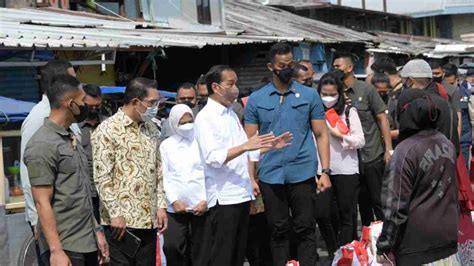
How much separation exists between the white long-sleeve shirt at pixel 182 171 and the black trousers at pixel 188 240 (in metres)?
0.13

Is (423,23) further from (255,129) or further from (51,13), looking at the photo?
(255,129)

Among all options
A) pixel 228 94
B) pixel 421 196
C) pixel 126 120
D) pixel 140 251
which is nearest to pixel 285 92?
pixel 228 94

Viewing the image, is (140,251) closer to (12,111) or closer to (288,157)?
(288,157)

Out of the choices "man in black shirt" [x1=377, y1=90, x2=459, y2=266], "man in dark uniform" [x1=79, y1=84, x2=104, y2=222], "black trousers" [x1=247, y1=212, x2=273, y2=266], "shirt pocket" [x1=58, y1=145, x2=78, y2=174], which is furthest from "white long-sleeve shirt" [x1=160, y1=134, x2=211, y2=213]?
"man in black shirt" [x1=377, y1=90, x2=459, y2=266]

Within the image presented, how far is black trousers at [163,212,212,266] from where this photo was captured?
7277mm

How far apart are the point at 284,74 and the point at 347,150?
1502 millimetres

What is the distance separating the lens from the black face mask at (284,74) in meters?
7.81

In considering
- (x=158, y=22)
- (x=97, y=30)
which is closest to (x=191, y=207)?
(x=97, y=30)

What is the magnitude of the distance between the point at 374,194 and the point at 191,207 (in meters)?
2.82

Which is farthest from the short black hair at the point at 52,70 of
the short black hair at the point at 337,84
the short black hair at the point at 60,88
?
the short black hair at the point at 337,84

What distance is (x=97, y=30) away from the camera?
1330 centimetres

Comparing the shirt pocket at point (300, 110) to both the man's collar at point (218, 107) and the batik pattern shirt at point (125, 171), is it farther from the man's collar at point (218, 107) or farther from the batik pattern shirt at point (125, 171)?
the batik pattern shirt at point (125, 171)

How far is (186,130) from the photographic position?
7492mm

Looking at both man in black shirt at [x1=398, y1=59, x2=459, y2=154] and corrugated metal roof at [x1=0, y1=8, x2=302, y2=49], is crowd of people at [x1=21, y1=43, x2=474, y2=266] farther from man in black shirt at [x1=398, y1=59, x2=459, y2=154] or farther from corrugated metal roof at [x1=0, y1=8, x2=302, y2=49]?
corrugated metal roof at [x1=0, y1=8, x2=302, y2=49]
